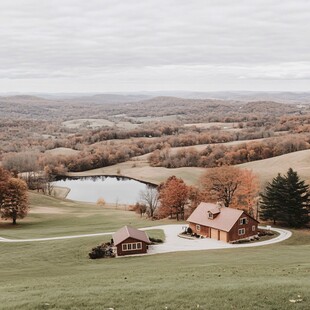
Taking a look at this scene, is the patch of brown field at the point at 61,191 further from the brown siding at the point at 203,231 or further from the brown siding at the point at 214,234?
the brown siding at the point at 214,234

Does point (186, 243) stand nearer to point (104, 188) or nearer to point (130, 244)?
point (130, 244)

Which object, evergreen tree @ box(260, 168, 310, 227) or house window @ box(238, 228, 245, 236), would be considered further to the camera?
evergreen tree @ box(260, 168, 310, 227)

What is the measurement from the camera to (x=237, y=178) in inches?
2349

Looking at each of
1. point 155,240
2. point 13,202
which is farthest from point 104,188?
point 155,240

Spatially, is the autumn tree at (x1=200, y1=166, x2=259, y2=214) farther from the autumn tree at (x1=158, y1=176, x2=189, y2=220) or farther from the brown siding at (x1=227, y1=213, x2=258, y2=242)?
the brown siding at (x1=227, y1=213, x2=258, y2=242)

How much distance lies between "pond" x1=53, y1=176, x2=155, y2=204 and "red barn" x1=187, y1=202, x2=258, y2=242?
4777 centimetres

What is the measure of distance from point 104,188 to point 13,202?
5930cm

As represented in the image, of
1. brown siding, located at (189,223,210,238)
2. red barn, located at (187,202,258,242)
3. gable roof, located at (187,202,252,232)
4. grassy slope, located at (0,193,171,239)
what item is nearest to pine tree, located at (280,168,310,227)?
red barn, located at (187,202,258,242)

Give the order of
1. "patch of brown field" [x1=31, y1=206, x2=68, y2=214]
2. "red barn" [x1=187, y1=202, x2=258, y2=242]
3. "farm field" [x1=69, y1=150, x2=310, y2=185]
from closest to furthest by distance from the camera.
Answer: "red barn" [x1=187, y1=202, x2=258, y2=242]
"patch of brown field" [x1=31, y1=206, x2=68, y2=214]
"farm field" [x1=69, y1=150, x2=310, y2=185]

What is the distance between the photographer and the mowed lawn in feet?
54.5

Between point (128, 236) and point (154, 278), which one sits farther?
point (128, 236)

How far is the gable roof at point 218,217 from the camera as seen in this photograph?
44.9 meters

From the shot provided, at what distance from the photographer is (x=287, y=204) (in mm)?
51531

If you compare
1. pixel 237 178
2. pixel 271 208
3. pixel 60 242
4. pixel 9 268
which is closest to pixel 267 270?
pixel 9 268
